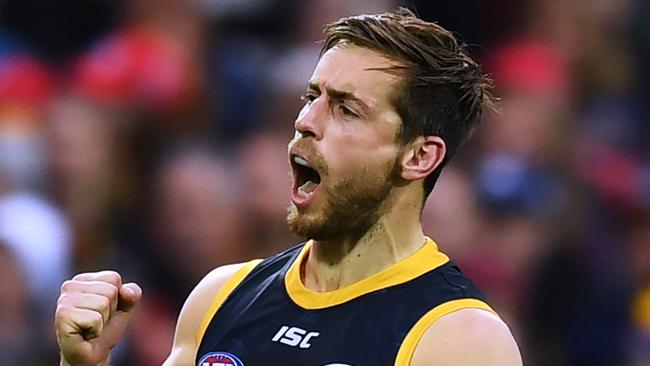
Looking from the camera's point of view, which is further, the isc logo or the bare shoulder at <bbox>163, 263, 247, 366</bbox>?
the bare shoulder at <bbox>163, 263, 247, 366</bbox>

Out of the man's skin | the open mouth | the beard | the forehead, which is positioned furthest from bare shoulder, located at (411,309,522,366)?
the forehead

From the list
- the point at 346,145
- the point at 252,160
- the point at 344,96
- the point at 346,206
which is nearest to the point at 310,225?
the point at 346,206

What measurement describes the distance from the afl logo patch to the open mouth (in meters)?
0.39

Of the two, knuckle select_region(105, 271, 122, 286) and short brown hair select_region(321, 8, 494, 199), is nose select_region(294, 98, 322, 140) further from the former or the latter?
knuckle select_region(105, 271, 122, 286)

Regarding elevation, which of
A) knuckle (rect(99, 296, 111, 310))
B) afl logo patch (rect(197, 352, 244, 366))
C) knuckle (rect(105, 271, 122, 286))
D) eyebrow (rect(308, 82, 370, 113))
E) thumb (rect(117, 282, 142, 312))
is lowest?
afl logo patch (rect(197, 352, 244, 366))

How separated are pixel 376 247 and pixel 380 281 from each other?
0.09 m

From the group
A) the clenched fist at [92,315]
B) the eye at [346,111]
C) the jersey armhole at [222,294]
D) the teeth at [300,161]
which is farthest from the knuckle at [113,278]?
the eye at [346,111]

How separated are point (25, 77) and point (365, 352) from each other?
4.54 meters

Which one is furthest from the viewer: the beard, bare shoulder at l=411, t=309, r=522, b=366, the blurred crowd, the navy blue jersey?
the blurred crowd

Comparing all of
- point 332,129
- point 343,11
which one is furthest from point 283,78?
point 332,129

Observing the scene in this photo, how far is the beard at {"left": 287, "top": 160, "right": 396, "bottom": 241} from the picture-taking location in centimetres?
378

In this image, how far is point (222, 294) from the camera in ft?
13.2

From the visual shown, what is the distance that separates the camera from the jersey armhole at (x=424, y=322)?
362 centimetres

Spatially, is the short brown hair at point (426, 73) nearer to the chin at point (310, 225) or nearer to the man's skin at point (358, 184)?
the man's skin at point (358, 184)
